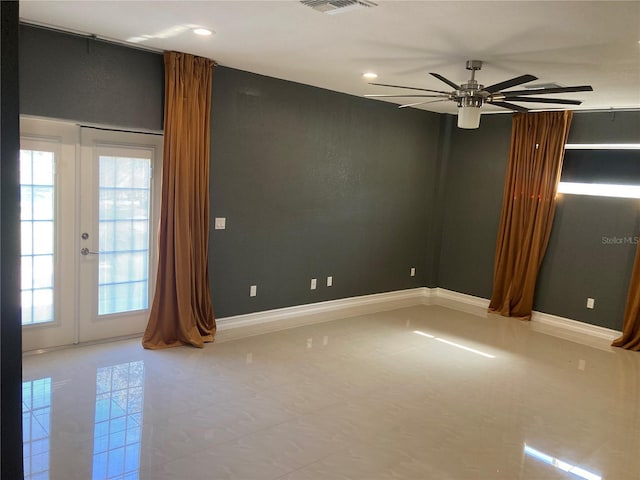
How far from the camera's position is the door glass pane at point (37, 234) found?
4.28 m

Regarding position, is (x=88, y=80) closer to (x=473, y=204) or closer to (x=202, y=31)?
(x=202, y=31)

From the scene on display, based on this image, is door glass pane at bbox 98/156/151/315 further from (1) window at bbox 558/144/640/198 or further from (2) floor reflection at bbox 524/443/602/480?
(1) window at bbox 558/144/640/198

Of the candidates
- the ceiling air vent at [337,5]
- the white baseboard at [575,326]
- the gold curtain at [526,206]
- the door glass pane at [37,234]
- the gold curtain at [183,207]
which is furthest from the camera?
the gold curtain at [526,206]

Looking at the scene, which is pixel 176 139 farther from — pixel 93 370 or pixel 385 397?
pixel 385 397

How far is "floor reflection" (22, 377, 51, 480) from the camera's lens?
9.24 feet

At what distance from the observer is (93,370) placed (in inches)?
164

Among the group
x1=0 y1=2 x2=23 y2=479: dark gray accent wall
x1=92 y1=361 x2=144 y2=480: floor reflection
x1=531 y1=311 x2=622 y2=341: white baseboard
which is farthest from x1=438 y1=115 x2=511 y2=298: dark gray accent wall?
x1=0 y1=2 x2=23 y2=479: dark gray accent wall

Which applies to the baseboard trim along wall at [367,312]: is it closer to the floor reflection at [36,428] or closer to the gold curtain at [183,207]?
the gold curtain at [183,207]

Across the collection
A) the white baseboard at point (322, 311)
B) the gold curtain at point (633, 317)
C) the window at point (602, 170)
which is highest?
the window at point (602, 170)

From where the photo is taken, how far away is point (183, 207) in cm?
480

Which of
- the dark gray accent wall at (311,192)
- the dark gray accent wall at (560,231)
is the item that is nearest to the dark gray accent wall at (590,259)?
the dark gray accent wall at (560,231)

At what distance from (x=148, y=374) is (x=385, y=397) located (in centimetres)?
195

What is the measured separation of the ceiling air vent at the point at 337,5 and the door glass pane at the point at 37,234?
2692mm

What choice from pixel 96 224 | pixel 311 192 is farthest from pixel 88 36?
pixel 311 192
